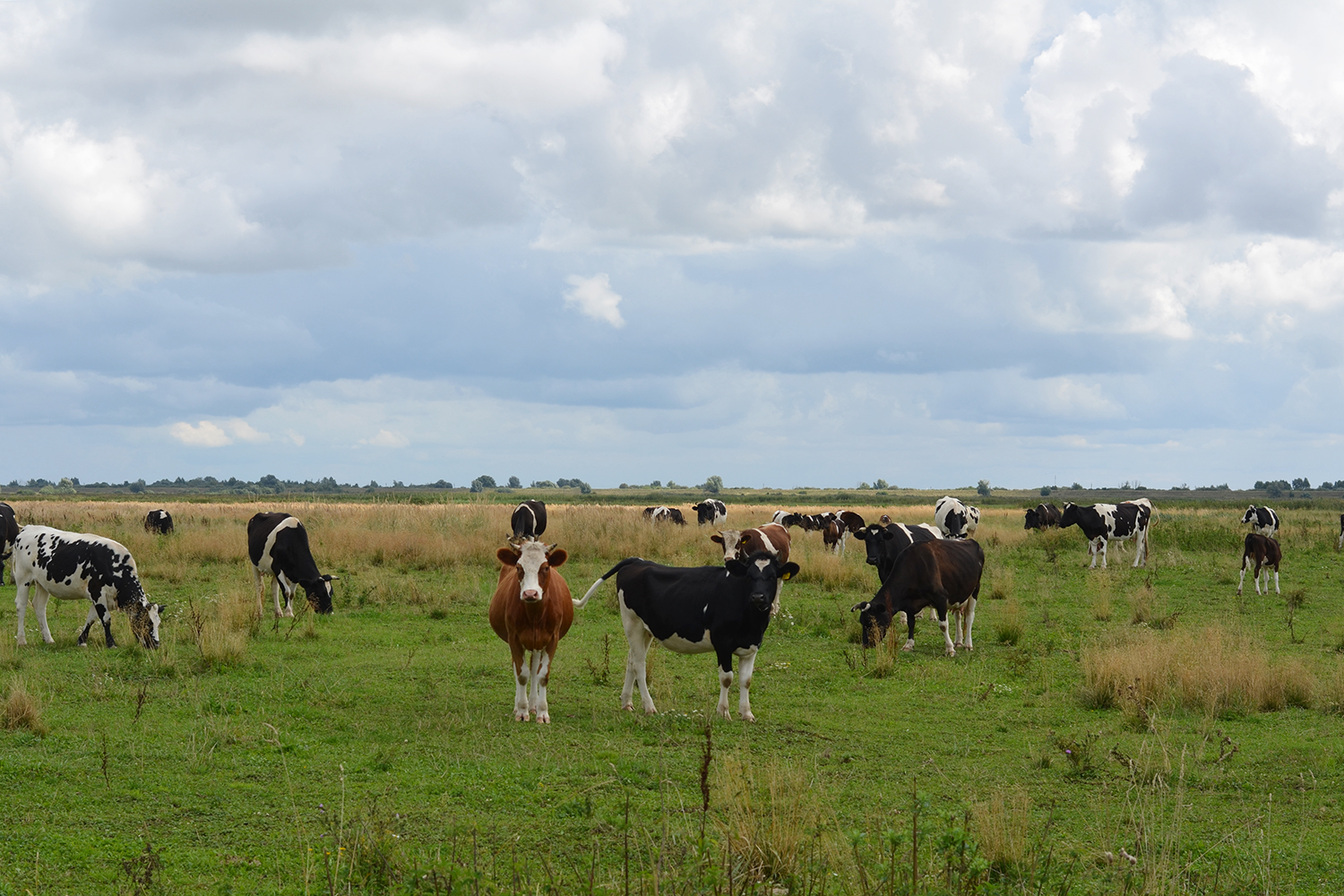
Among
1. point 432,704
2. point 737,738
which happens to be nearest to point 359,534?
point 432,704

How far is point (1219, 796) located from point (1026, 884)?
→ 10.9 ft

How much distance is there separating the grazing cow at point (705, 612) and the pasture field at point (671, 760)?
50 cm

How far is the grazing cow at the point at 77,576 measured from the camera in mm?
14773

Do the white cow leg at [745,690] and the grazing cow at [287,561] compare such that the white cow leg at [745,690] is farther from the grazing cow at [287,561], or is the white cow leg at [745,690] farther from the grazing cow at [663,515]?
the grazing cow at [663,515]

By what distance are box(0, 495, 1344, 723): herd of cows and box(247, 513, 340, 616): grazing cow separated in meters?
0.02

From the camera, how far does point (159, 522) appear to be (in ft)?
110

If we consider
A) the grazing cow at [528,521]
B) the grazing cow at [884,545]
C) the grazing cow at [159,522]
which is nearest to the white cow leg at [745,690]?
the grazing cow at [884,545]

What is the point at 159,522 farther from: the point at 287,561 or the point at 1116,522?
the point at 1116,522

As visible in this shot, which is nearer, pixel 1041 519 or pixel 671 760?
pixel 671 760

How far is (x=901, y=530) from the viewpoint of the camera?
2128cm

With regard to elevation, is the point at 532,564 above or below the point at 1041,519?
above

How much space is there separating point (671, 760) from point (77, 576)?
998 centimetres

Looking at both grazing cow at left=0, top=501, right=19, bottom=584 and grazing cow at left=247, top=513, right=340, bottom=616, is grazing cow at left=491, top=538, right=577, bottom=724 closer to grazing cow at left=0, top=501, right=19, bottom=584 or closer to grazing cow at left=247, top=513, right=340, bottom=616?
grazing cow at left=247, top=513, right=340, bottom=616

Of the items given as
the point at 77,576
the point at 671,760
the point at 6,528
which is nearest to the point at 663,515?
the point at 6,528
